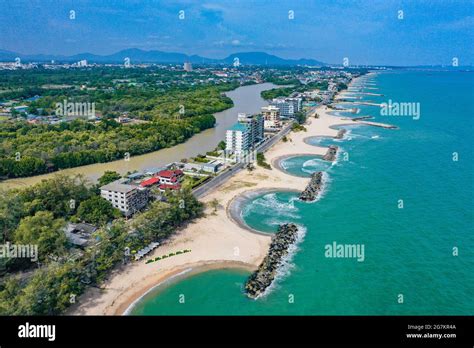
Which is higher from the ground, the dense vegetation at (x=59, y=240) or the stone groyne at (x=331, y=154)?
the stone groyne at (x=331, y=154)

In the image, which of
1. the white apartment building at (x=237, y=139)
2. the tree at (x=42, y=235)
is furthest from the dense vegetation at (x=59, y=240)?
the white apartment building at (x=237, y=139)

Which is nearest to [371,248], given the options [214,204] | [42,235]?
[214,204]

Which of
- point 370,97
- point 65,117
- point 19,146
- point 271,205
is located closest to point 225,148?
point 271,205

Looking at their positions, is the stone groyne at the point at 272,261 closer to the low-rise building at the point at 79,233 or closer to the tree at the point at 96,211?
the low-rise building at the point at 79,233

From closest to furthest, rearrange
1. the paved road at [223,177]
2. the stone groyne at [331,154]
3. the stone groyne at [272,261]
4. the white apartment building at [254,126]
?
the stone groyne at [272,261] → the paved road at [223,177] → the stone groyne at [331,154] → the white apartment building at [254,126]

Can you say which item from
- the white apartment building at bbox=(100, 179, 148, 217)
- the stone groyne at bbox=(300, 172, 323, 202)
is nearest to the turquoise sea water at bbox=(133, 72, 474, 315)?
the stone groyne at bbox=(300, 172, 323, 202)

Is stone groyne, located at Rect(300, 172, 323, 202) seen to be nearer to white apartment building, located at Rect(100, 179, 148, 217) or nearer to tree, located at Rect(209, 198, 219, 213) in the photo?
tree, located at Rect(209, 198, 219, 213)

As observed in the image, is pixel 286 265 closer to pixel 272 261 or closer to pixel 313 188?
pixel 272 261
